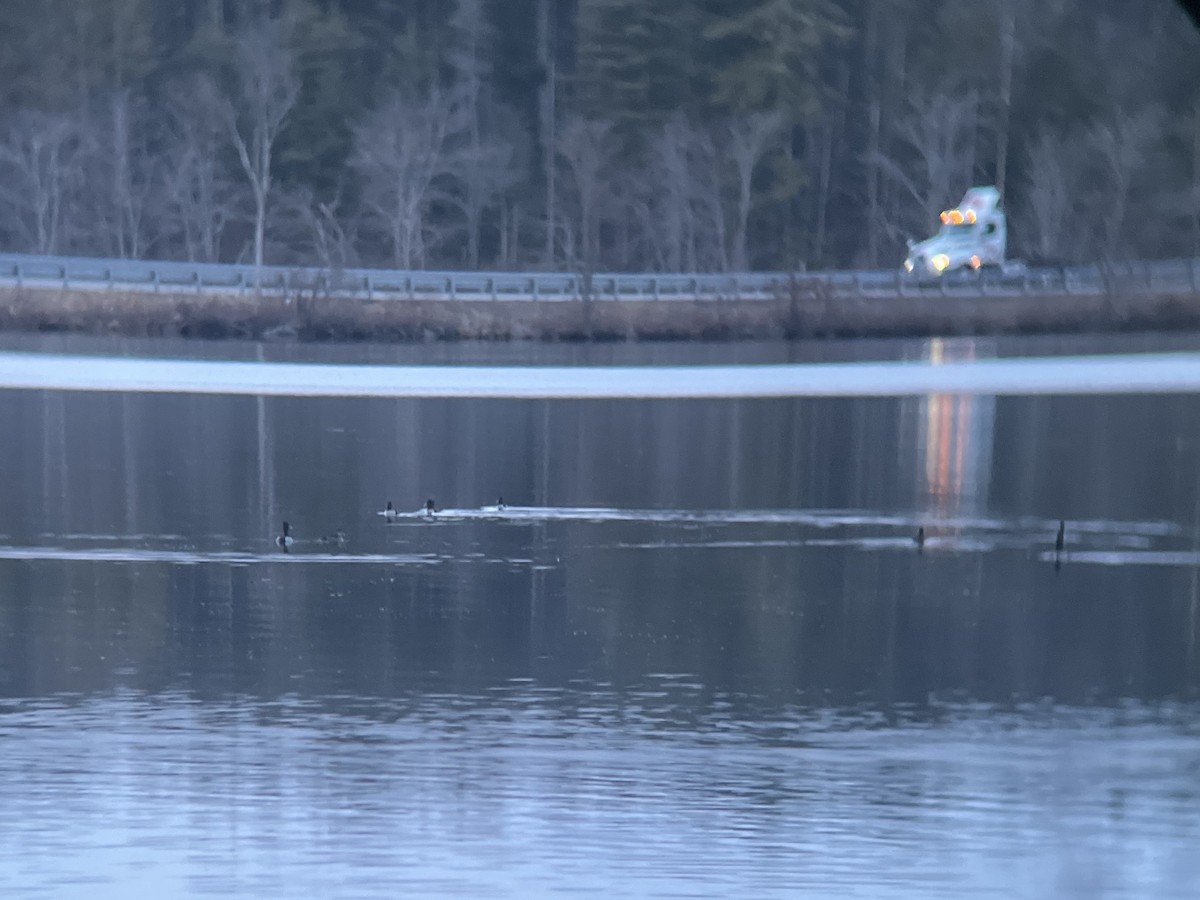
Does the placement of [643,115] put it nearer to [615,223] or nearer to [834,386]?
[615,223]

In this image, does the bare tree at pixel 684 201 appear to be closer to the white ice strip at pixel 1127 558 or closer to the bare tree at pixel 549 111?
the bare tree at pixel 549 111

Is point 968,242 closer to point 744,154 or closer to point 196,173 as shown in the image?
point 744,154

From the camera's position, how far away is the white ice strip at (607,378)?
2900 cm

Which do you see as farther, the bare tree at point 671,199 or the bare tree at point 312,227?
the bare tree at point 671,199

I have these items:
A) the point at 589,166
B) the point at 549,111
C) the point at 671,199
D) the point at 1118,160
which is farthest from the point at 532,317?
the point at 1118,160

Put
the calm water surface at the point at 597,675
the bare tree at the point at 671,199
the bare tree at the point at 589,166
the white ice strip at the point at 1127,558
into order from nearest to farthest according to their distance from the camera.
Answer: the calm water surface at the point at 597,675, the white ice strip at the point at 1127,558, the bare tree at the point at 671,199, the bare tree at the point at 589,166

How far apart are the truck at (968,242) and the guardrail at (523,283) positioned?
153 centimetres

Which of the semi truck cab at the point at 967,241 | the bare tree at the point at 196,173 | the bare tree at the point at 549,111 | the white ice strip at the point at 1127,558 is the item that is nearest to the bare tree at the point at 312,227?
the bare tree at the point at 196,173

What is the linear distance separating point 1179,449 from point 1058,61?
1274 inches

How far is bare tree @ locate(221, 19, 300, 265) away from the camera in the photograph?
4906cm

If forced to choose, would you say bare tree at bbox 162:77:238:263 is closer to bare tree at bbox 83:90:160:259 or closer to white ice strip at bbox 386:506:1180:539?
bare tree at bbox 83:90:160:259

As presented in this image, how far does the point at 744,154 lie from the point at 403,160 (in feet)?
30.0

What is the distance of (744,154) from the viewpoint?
165 feet

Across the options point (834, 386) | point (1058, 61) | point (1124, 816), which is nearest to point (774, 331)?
point (834, 386)
